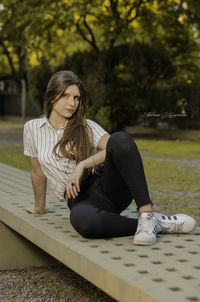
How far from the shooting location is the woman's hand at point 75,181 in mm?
3039

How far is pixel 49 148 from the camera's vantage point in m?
3.39

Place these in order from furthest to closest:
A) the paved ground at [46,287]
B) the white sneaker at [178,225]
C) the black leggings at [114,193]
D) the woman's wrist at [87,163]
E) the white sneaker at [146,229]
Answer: the paved ground at [46,287] < the woman's wrist at [87,163] < the white sneaker at [178,225] < the black leggings at [114,193] < the white sneaker at [146,229]

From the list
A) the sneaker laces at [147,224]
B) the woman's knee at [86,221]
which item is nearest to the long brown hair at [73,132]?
the woman's knee at [86,221]

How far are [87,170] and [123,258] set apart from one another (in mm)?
938

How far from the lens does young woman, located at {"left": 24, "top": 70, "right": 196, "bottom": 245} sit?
9.51 ft

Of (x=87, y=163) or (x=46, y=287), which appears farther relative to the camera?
(x=46, y=287)

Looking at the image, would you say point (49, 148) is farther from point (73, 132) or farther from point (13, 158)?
point (13, 158)

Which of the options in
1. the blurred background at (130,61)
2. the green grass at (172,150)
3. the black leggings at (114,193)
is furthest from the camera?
the blurred background at (130,61)

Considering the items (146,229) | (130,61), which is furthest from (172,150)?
(146,229)

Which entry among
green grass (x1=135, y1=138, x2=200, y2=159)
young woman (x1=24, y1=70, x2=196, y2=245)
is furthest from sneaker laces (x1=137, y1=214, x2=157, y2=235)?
green grass (x1=135, y1=138, x2=200, y2=159)

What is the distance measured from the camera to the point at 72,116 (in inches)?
136

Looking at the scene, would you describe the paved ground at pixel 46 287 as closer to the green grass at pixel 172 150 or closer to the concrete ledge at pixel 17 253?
the concrete ledge at pixel 17 253

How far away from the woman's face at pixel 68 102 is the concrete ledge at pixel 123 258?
0.68 m

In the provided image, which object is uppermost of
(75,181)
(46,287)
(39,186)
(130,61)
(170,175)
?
(130,61)
